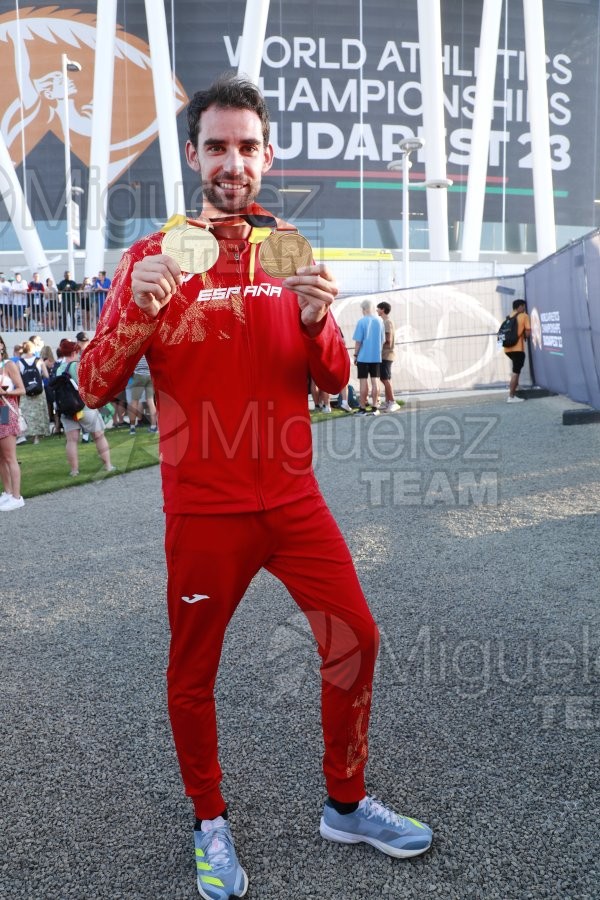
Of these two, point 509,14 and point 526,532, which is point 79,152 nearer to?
point 509,14

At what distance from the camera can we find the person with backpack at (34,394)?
1374 centimetres

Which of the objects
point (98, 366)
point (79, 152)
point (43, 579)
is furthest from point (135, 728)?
point (79, 152)

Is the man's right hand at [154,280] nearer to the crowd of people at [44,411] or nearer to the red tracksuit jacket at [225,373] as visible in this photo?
the red tracksuit jacket at [225,373]

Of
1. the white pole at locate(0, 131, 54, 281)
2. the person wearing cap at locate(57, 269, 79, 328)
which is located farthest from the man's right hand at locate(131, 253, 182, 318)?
the white pole at locate(0, 131, 54, 281)

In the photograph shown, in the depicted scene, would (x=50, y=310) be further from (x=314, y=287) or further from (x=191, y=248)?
(x=314, y=287)

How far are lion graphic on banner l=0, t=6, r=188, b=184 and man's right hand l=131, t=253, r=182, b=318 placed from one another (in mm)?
34686

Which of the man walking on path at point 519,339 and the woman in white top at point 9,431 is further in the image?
the man walking on path at point 519,339

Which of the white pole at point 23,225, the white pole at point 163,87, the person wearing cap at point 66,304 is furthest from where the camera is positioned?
the white pole at point 23,225

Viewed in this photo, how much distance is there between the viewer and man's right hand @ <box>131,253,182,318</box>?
188 cm

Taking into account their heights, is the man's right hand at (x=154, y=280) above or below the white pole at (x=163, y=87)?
below

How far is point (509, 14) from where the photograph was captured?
118ft

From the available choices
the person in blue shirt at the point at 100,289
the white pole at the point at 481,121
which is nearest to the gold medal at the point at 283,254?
the person in blue shirt at the point at 100,289

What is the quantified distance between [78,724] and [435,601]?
2295mm

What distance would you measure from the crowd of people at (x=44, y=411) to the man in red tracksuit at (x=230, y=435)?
67.8 inches
